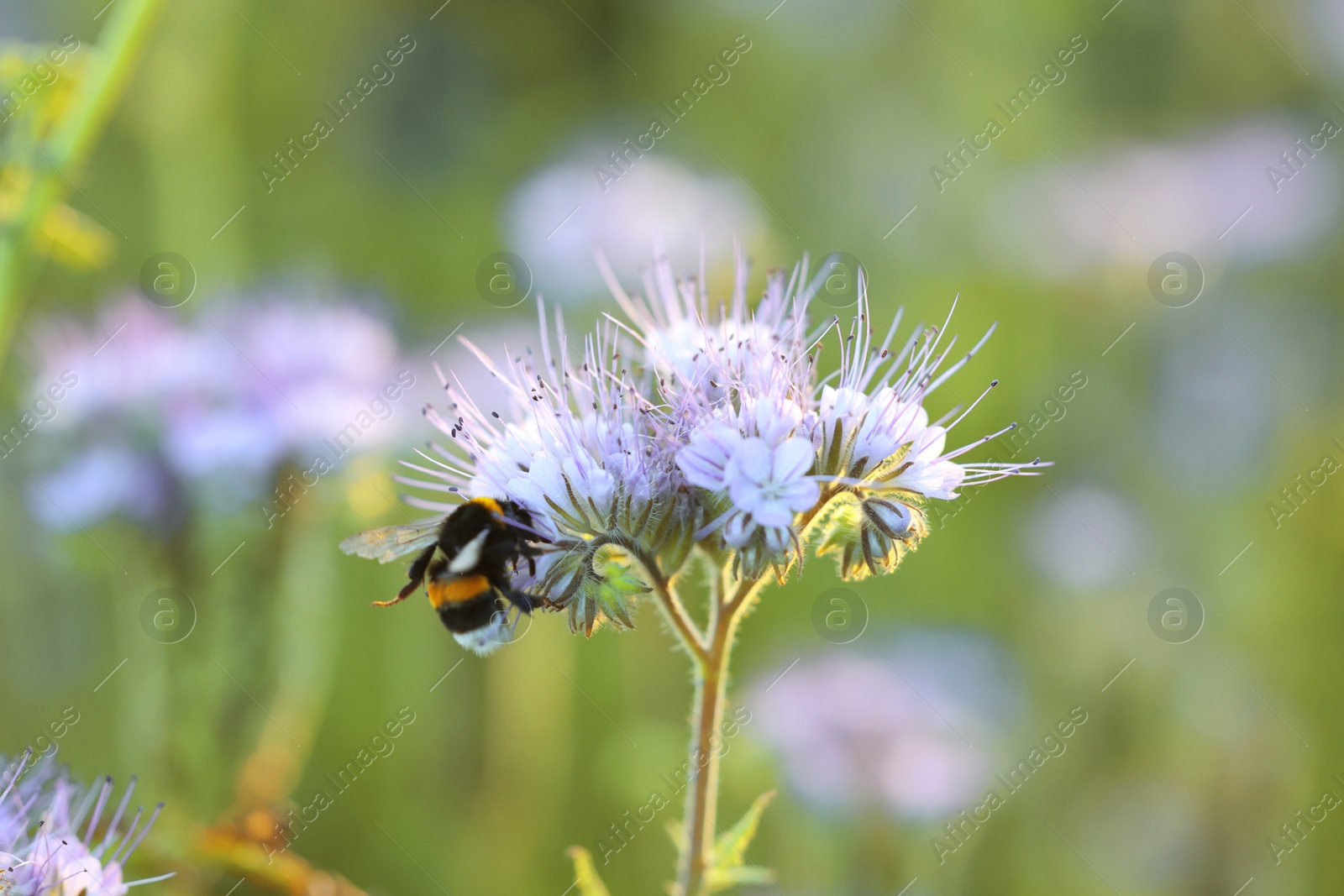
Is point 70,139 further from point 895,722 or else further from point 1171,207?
point 1171,207

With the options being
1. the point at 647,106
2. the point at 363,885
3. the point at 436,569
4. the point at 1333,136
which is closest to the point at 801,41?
the point at 647,106

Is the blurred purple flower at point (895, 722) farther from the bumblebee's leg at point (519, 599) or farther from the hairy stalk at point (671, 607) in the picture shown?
the bumblebee's leg at point (519, 599)

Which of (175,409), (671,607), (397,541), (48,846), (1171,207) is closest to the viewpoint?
(48,846)

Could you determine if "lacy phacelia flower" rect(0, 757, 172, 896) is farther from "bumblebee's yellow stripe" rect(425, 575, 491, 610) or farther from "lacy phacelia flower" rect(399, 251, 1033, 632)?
"lacy phacelia flower" rect(399, 251, 1033, 632)

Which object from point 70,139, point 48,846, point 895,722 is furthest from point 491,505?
point 895,722

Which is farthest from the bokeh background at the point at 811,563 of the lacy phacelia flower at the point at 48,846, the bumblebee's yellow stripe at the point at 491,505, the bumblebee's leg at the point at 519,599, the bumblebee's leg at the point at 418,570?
the bumblebee's yellow stripe at the point at 491,505
